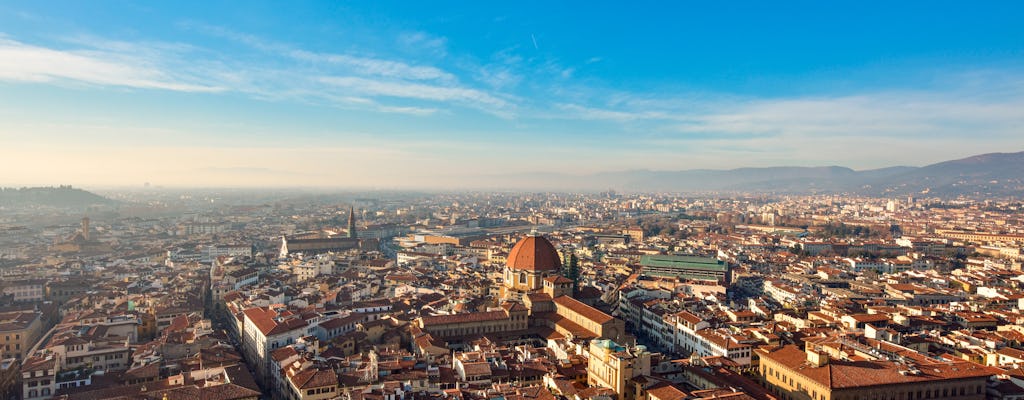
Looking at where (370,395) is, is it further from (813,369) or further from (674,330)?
(674,330)

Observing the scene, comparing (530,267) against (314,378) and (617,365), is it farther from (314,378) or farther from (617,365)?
(314,378)

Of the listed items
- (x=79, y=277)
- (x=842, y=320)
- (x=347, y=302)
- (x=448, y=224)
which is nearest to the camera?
(x=842, y=320)

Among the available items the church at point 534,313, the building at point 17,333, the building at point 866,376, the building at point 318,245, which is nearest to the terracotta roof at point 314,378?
the church at point 534,313

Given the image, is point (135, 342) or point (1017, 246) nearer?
point (135, 342)

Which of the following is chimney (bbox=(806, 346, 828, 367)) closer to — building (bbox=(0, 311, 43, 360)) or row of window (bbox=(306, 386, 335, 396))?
row of window (bbox=(306, 386, 335, 396))

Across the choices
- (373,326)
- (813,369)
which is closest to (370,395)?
(373,326)
